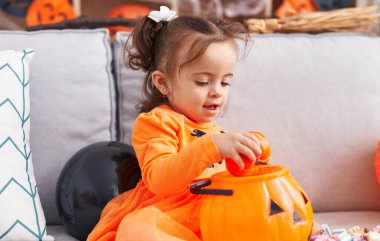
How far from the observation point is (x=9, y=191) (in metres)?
1.46

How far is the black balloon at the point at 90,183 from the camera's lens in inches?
59.3

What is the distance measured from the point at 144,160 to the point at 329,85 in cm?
73

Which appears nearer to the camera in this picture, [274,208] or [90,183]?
[274,208]

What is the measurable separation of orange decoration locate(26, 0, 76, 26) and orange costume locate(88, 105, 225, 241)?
7.63 feet

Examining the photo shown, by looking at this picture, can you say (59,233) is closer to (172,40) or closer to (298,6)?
(172,40)

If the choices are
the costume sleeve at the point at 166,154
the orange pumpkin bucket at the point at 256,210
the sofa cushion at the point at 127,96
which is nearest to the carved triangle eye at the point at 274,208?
the orange pumpkin bucket at the point at 256,210

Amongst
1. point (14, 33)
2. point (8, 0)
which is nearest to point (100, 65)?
point (14, 33)

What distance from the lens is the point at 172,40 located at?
1.44 meters

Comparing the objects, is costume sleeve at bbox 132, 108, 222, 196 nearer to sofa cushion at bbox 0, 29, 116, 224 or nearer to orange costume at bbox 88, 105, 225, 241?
orange costume at bbox 88, 105, 225, 241

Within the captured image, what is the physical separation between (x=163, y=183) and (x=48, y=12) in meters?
2.58

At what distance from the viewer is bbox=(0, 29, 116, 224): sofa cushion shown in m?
1.70

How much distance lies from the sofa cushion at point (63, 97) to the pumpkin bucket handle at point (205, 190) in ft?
1.83

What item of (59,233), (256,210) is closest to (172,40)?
(256,210)

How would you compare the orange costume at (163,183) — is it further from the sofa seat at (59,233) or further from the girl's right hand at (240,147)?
the sofa seat at (59,233)
